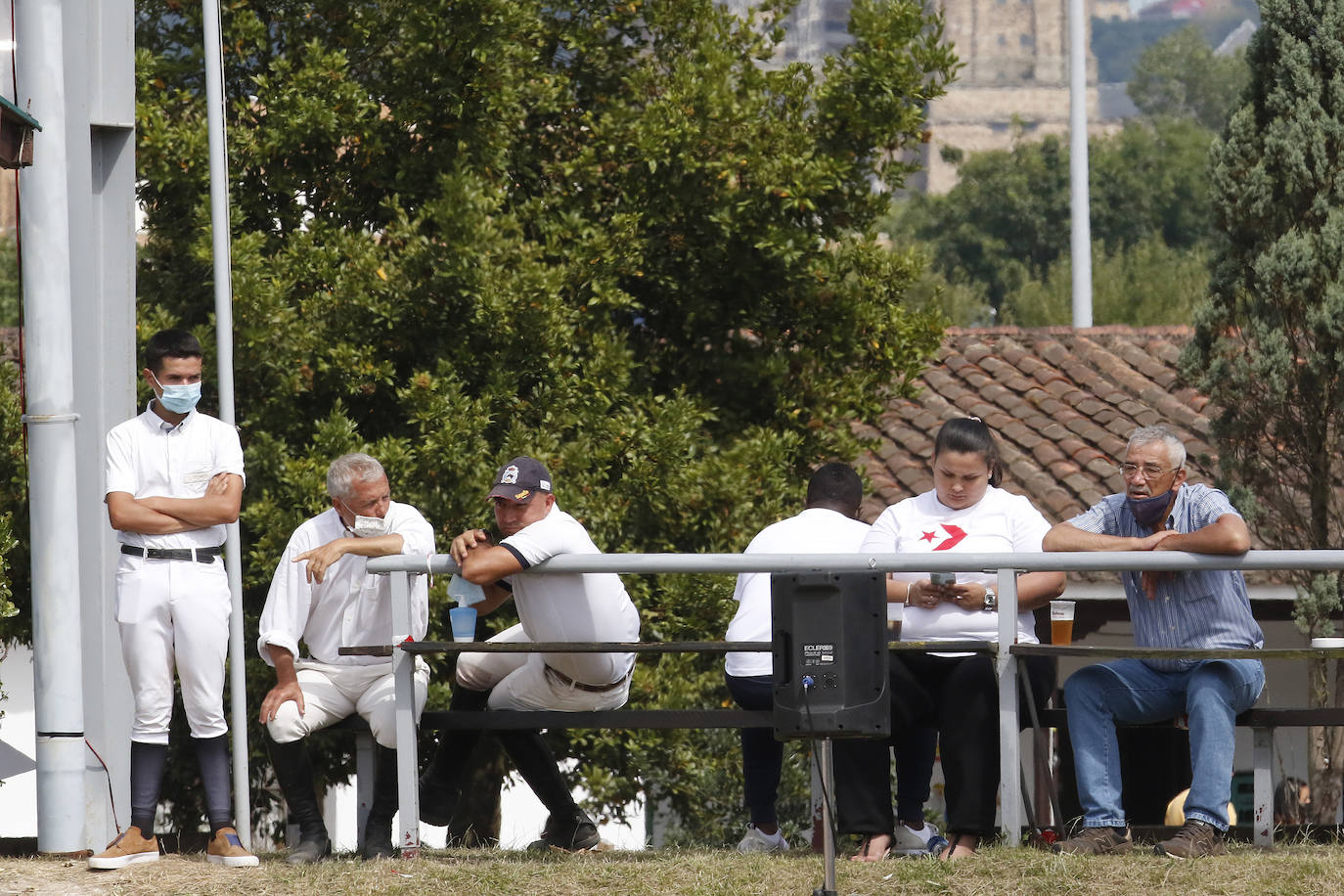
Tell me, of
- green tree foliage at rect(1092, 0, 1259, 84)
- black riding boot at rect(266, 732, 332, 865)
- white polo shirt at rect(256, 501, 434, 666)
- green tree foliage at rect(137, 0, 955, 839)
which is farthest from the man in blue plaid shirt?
green tree foliage at rect(1092, 0, 1259, 84)

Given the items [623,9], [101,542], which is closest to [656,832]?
[623,9]

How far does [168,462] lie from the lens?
22.5 feet

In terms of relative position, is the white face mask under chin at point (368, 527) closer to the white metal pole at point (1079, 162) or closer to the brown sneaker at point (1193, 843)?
the brown sneaker at point (1193, 843)

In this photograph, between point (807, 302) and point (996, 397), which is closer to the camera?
point (807, 302)

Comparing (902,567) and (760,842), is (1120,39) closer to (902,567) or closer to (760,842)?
(760,842)

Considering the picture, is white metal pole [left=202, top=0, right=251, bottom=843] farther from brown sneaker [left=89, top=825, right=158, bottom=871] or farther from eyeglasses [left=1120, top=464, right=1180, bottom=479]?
eyeglasses [left=1120, top=464, right=1180, bottom=479]

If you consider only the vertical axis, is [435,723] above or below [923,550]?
below

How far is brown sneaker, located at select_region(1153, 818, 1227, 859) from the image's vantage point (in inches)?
244

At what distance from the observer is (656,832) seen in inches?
575

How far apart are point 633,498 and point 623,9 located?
9.68ft

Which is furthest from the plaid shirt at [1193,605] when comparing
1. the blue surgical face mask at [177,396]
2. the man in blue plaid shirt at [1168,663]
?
the blue surgical face mask at [177,396]

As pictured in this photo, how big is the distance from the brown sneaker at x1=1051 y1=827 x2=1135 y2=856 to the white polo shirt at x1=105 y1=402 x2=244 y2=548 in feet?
10.3

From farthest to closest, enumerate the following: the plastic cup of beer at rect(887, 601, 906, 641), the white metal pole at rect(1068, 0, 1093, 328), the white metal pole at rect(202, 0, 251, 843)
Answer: the white metal pole at rect(1068, 0, 1093, 328), the white metal pole at rect(202, 0, 251, 843), the plastic cup of beer at rect(887, 601, 906, 641)

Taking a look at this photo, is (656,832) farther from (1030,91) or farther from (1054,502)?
(1030,91)
